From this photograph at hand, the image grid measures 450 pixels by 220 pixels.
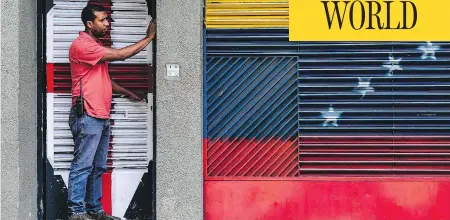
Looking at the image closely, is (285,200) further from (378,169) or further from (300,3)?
(300,3)

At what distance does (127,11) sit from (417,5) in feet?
10.0

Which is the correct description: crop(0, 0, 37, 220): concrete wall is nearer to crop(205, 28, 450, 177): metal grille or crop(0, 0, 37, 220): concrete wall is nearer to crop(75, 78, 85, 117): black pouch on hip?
crop(75, 78, 85, 117): black pouch on hip

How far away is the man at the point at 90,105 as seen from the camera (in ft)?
23.2

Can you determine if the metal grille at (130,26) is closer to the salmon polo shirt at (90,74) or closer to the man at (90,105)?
the man at (90,105)

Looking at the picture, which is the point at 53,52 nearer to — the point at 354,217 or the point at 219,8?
the point at 219,8

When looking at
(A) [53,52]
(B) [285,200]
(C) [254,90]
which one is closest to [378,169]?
(B) [285,200]

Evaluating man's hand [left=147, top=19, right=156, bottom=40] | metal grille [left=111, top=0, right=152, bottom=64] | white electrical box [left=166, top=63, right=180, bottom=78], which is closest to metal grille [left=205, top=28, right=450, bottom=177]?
white electrical box [left=166, top=63, right=180, bottom=78]

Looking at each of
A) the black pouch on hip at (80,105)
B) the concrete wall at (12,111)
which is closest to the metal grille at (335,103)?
the black pouch on hip at (80,105)

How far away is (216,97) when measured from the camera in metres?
7.34

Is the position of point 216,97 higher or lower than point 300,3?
lower

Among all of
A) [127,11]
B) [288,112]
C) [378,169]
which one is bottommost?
[378,169]

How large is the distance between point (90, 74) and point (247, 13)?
1.75m

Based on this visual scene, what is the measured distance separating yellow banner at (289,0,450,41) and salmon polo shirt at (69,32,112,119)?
200cm

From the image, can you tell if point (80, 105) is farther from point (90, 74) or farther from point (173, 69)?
point (173, 69)
